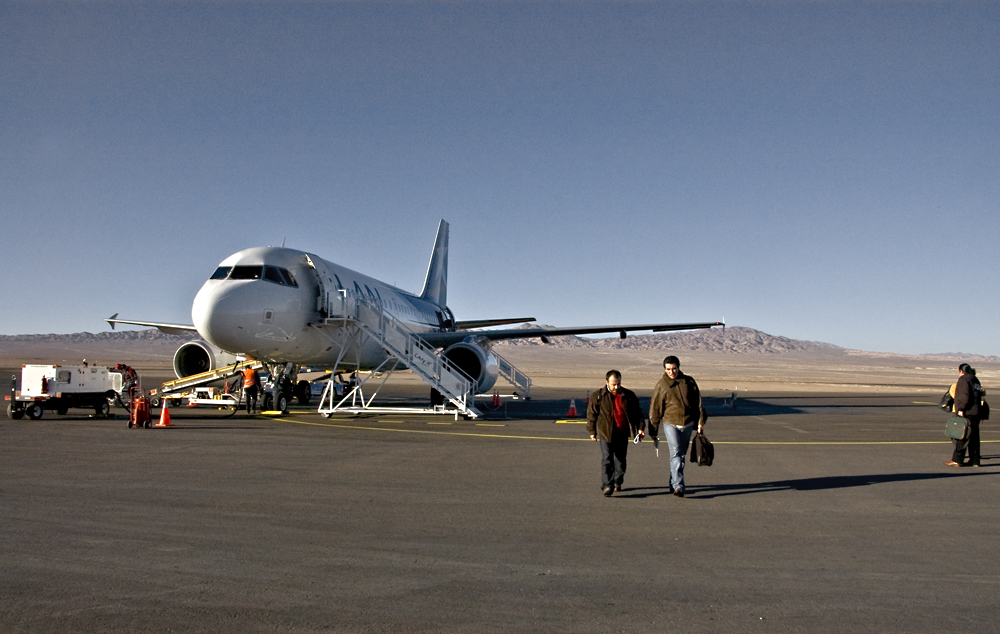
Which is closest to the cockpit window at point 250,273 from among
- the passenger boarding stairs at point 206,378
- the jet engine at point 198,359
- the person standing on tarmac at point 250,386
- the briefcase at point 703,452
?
the person standing on tarmac at point 250,386

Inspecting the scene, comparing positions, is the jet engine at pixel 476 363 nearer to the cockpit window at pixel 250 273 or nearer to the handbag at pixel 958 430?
the cockpit window at pixel 250 273

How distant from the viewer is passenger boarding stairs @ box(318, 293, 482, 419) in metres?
20.2

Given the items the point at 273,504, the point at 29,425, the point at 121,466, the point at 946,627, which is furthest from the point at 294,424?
the point at 946,627

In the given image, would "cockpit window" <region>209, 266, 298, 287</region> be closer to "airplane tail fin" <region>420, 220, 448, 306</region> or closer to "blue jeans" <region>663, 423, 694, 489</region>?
"blue jeans" <region>663, 423, 694, 489</region>

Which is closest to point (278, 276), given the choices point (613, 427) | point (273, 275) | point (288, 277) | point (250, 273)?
point (273, 275)

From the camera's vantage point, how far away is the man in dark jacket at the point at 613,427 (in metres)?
8.91

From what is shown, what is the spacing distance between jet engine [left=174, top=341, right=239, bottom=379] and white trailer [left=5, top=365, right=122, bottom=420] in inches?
184

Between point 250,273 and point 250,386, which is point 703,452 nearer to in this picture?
point 250,273

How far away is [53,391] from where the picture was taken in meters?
18.2

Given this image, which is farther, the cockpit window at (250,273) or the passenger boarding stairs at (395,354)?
the passenger boarding stairs at (395,354)

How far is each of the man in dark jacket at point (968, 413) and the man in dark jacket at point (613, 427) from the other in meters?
6.16

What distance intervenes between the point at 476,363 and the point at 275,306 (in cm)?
647

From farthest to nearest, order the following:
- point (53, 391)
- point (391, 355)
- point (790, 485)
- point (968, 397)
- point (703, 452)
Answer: point (391, 355) < point (53, 391) < point (968, 397) < point (790, 485) < point (703, 452)

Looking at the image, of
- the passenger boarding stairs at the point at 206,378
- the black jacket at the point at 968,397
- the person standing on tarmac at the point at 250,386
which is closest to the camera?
the black jacket at the point at 968,397
